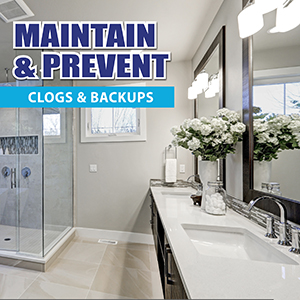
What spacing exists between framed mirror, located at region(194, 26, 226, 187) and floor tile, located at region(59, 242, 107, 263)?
5.21 feet

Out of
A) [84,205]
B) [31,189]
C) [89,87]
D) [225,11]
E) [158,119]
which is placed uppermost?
[225,11]

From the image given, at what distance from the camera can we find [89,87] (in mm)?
2773

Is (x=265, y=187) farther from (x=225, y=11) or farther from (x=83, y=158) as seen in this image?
(x=83, y=158)

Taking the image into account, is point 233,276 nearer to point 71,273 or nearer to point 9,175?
point 71,273

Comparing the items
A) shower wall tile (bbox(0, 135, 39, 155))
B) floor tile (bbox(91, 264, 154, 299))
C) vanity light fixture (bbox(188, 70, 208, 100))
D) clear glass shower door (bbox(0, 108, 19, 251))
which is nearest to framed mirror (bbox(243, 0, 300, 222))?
vanity light fixture (bbox(188, 70, 208, 100))

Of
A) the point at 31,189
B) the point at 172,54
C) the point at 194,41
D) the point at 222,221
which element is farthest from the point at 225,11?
the point at 31,189

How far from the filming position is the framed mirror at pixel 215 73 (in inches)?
63.6

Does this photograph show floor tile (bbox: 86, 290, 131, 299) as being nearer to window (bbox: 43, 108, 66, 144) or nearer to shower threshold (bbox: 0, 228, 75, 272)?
shower threshold (bbox: 0, 228, 75, 272)

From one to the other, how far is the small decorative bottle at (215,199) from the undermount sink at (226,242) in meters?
0.21

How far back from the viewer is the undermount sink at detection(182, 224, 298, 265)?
3.08 feet

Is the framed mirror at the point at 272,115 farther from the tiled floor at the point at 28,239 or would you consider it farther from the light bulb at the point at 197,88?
the tiled floor at the point at 28,239

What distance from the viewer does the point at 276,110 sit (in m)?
1.02

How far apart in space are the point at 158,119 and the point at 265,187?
174 centimetres

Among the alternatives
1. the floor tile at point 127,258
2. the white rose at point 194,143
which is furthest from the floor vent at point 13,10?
the floor tile at point 127,258
